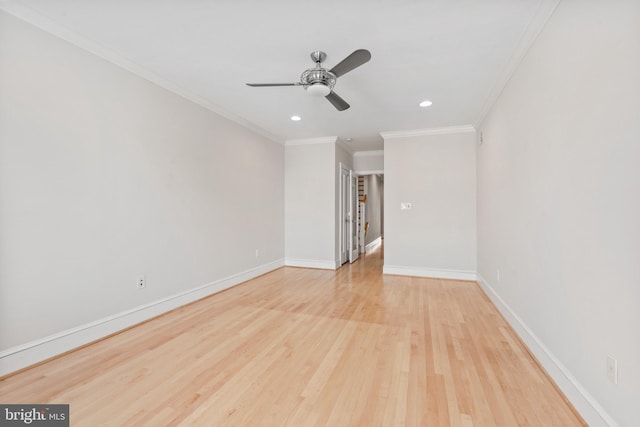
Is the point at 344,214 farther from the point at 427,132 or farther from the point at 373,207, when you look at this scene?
the point at 373,207

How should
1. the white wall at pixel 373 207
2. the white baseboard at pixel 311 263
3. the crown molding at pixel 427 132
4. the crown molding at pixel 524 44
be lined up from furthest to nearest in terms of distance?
the white wall at pixel 373 207, the white baseboard at pixel 311 263, the crown molding at pixel 427 132, the crown molding at pixel 524 44

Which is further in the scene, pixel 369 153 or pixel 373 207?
pixel 373 207

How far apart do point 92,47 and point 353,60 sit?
7.34 feet

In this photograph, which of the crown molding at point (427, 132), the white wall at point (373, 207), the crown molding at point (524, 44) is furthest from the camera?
the white wall at point (373, 207)

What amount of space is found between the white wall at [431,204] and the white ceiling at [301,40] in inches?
49.0

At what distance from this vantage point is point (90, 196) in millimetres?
2283

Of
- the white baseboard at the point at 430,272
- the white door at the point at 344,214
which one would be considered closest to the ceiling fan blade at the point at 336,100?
the white door at the point at 344,214

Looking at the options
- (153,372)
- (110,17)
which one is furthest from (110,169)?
(153,372)

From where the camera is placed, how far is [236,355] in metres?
2.13

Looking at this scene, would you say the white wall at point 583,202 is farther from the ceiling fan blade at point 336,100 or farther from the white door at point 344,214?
the white door at point 344,214

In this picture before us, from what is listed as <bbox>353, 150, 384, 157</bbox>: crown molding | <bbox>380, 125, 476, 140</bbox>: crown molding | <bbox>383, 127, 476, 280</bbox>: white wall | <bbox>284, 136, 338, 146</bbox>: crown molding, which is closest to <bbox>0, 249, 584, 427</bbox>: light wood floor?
<bbox>383, 127, 476, 280</bbox>: white wall

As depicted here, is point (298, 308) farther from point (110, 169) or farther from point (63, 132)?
point (63, 132)

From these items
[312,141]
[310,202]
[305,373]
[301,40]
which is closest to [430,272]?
[310,202]

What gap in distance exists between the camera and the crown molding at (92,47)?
→ 186cm
